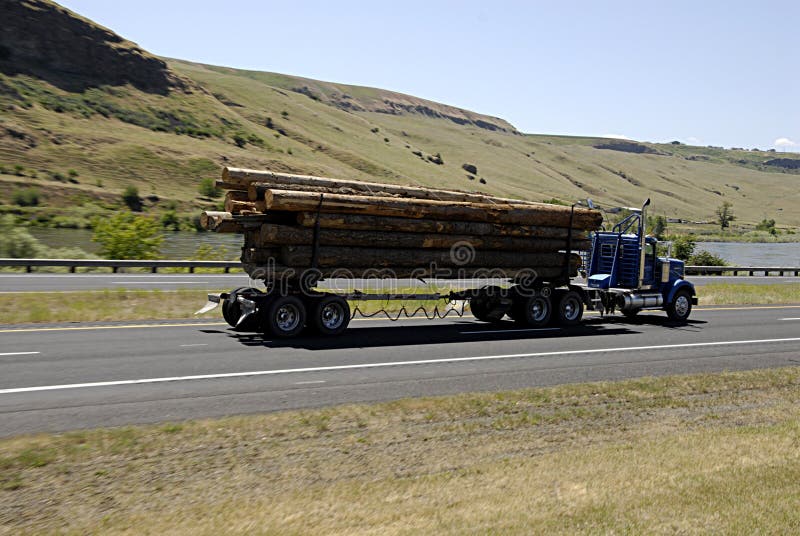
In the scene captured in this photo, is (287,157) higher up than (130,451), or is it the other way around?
(287,157)

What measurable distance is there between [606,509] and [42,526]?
4.65m

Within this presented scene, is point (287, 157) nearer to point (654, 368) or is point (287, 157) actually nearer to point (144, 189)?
point (144, 189)

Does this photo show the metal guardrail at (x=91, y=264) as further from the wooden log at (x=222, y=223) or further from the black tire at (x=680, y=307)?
the black tire at (x=680, y=307)

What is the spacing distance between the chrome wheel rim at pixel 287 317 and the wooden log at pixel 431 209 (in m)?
2.15

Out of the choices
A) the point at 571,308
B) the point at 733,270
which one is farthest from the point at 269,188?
the point at 733,270

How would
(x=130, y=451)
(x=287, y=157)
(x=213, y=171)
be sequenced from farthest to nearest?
(x=287, y=157) → (x=213, y=171) → (x=130, y=451)

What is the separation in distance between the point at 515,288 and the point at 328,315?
6.16 m

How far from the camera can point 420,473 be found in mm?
7281

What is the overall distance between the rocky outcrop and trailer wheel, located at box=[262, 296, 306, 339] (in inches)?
4061

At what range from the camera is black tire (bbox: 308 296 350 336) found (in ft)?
53.3

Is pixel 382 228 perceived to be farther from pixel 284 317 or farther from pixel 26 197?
pixel 26 197

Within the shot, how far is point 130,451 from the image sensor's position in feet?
24.6

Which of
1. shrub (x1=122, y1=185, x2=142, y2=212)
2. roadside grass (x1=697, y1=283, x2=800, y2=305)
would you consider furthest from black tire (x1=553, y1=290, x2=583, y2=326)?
shrub (x1=122, y1=185, x2=142, y2=212)

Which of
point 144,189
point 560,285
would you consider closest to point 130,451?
point 560,285
